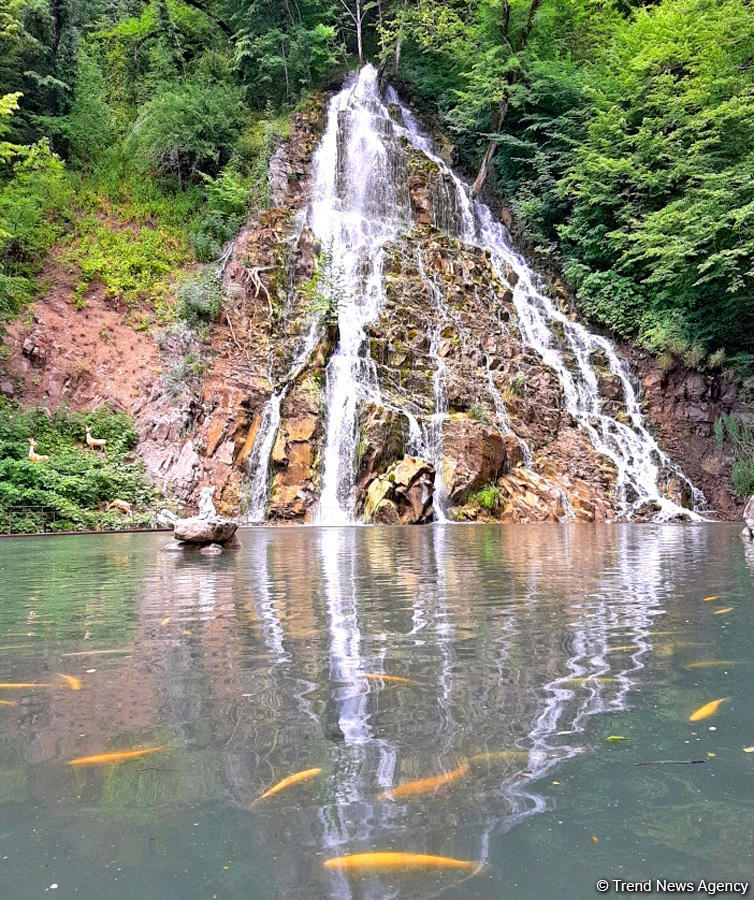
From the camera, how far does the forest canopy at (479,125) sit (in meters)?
18.2

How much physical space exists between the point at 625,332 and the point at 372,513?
36.9 feet

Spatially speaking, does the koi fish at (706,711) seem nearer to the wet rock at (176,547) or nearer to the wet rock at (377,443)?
the wet rock at (176,547)

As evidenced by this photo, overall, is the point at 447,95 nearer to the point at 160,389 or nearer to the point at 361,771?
the point at 160,389

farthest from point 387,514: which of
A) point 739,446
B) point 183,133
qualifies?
point 183,133

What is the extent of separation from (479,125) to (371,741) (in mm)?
27443

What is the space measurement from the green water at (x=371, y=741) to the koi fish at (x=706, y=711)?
0.03 metres

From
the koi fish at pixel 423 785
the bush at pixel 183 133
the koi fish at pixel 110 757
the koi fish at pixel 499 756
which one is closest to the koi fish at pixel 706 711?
the koi fish at pixel 499 756

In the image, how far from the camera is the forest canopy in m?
18.2

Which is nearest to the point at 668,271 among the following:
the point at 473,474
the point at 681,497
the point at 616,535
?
the point at 681,497

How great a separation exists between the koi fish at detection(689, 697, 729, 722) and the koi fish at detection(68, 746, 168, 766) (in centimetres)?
171

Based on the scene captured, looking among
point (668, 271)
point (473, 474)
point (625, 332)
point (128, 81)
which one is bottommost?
point (473, 474)

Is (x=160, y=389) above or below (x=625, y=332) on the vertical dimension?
below

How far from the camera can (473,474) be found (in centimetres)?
1501

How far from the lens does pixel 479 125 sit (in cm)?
2523
